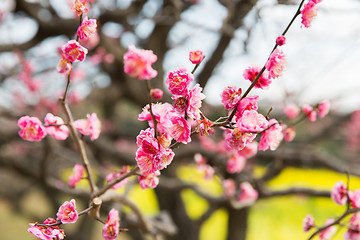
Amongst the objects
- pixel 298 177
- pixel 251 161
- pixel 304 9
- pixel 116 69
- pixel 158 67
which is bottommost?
pixel 298 177

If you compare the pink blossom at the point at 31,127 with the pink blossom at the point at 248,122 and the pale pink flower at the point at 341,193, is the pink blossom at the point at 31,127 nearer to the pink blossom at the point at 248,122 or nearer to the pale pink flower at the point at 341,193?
the pink blossom at the point at 248,122

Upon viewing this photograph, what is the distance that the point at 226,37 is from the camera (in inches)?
98.7

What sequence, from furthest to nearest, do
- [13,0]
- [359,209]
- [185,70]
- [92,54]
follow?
[92,54]
[13,0]
[359,209]
[185,70]

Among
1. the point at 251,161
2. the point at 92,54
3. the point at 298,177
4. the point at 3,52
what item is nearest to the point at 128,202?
the point at 3,52

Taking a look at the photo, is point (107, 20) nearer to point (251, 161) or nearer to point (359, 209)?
point (359, 209)

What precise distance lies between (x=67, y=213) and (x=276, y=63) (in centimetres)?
67

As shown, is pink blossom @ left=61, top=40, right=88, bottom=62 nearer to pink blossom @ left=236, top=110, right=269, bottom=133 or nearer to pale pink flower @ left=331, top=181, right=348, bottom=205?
pink blossom @ left=236, top=110, right=269, bottom=133

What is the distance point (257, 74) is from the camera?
79 cm

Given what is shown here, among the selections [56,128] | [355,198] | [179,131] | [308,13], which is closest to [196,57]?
[179,131]

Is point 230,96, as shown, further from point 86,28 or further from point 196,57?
point 86,28

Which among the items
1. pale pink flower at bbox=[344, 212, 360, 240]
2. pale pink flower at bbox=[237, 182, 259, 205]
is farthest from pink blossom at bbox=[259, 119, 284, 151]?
pale pink flower at bbox=[237, 182, 259, 205]

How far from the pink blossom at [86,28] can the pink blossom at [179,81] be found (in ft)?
0.94

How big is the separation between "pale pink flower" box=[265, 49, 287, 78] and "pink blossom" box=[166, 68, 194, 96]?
206 mm

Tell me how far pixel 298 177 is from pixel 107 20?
27.0ft
